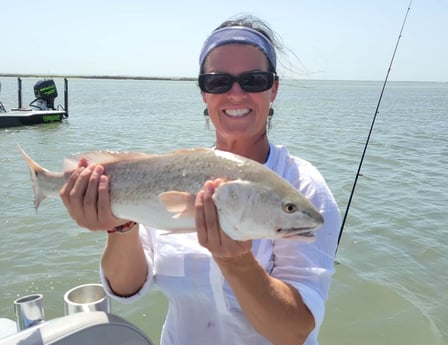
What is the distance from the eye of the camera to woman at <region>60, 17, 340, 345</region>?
220 centimetres

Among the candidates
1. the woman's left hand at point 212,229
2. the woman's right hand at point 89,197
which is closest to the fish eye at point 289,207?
the woman's left hand at point 212,229

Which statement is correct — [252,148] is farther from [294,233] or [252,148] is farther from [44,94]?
[44,94]

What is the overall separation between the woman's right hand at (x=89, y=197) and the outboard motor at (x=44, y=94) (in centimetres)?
2467

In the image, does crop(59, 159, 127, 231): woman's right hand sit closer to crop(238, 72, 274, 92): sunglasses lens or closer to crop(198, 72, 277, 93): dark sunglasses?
crop(198, 72, 277, 93): dark sunglasses

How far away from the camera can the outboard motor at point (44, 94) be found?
998 inches

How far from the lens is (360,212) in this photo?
9.90 metres

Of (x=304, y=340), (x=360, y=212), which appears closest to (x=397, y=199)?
(x=360, y=212)

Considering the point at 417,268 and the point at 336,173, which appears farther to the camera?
the point at 336,173

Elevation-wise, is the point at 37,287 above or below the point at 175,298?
below

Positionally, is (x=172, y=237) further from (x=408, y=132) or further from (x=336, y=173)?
(x=408, y=132)

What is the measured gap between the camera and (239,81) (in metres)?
2.58

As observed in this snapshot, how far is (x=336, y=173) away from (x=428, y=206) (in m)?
3.30

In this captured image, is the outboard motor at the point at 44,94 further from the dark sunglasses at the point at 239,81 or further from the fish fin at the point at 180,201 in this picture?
the fish fin at the point at 180,201

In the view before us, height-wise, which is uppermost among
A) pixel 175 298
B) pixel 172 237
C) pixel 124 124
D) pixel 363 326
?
pixel 172 237
